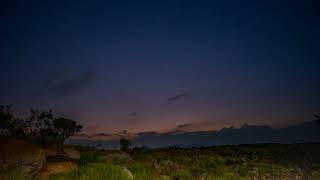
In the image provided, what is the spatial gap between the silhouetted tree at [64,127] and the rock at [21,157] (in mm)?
8563

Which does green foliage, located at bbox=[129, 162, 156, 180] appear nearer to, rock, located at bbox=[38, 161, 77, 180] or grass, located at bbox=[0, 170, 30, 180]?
rock, located at bbox=[38, 161, 77, 180]

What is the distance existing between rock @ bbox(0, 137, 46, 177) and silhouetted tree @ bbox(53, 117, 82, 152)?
28.1 feet

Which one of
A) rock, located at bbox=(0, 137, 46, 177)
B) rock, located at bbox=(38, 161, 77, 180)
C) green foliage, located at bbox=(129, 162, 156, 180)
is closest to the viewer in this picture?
rock, located at bbox=(0, 137, 46, 177)

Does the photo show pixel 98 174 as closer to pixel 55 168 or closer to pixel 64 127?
pixel 55 168

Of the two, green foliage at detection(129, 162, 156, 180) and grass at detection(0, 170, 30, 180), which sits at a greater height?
grass at detection(0, 170, 30, 180)

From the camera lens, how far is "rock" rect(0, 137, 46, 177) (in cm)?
1081

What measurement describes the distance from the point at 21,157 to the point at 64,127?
33.4 feet

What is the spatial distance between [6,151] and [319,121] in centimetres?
843

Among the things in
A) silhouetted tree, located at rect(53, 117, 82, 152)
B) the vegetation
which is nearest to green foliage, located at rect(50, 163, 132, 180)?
the vegetation

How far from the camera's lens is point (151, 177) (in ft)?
36.7

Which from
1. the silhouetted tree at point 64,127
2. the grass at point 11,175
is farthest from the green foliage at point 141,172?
the silhouetted tree at point 64,127

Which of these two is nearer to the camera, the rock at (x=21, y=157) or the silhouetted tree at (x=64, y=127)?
the rock at (x=21, y=157)

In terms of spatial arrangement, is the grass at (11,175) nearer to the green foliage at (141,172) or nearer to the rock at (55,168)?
the rock at (55,168)

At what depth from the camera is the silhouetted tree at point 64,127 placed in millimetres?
20734
